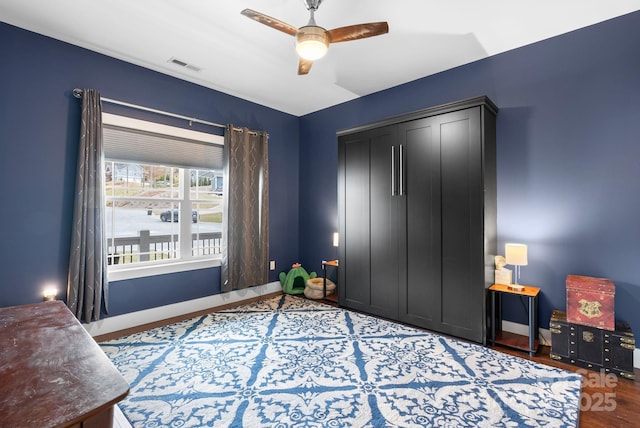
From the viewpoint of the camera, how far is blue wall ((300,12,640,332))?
8.13 feet

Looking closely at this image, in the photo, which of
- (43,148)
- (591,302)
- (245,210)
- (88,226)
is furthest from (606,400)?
(43,148)

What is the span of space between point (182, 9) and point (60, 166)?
1788mm

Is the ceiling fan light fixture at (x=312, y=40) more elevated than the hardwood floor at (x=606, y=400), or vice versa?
the ceiling fan light fixture at (x=312, y=40)

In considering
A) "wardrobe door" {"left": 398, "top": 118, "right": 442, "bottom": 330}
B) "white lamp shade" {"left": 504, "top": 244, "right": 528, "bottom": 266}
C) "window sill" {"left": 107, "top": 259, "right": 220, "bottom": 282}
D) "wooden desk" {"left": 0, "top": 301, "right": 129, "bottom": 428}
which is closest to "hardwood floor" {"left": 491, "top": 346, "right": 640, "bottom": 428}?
"white lamp shade" {"left": 504, "top": 244, "right": 528, "bottom": 266}

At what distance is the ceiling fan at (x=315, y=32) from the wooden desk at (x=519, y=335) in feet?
7.75

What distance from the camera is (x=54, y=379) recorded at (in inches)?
34.7

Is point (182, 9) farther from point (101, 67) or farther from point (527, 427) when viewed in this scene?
point (527, 427)

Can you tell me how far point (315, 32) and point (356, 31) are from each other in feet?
1.02

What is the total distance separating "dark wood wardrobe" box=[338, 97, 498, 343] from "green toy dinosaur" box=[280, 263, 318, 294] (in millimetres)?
938

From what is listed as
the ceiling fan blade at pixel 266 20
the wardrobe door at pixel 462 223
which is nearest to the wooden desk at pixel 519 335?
the wardrobe door at pixel 462 223

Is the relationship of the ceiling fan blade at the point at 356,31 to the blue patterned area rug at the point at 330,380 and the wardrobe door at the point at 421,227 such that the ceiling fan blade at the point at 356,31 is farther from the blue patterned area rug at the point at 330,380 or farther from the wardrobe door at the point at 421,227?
the blue patterned area rug at the point at 330,380

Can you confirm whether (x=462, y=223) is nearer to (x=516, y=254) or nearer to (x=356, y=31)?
(x=516, y=254)

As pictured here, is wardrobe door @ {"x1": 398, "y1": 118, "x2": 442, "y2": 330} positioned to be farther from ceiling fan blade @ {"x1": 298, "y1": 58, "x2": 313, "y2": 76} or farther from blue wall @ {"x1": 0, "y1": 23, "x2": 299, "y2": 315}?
blue wall @ {"x1": 0, "y1": 23, "x2": 299, "y2": 315}

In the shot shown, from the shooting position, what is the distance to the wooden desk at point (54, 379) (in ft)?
2.41
